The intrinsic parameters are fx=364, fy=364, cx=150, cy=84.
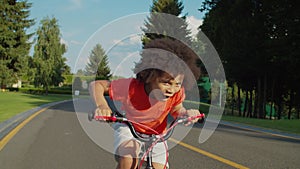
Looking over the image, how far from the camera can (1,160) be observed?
6.86 meters

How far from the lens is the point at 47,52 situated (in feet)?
192

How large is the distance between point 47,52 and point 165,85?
58289 mm

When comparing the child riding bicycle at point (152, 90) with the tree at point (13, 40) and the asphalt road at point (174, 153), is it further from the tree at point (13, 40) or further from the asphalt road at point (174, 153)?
the tree at point (13, 40)

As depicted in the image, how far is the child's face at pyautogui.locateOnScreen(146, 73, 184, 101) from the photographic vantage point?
9.87 ft

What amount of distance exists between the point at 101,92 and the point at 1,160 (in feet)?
15.3

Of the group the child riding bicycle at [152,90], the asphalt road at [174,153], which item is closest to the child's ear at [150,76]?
the child riding bicycle at [152,90]

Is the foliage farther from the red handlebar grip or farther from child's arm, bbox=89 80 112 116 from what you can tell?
the red handlebar grip

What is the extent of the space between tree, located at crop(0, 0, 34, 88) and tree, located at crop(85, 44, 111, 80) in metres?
55.3

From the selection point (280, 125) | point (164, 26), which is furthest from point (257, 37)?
point (164, 26)

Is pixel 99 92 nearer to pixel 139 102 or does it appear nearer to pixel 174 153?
pixel 139 102

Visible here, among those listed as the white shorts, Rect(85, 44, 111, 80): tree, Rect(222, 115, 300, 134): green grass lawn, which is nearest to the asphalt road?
the white shorts

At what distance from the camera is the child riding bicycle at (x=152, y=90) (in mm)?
3082

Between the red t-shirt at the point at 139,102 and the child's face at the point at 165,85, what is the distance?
148 millimetres

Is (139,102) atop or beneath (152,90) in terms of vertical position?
beneath
